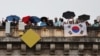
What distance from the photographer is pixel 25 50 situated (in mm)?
45531

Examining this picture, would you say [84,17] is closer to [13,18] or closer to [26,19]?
[26,19]

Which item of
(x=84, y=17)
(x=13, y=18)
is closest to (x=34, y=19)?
(x=13, y=18)

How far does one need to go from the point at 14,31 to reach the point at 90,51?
5.26 metres

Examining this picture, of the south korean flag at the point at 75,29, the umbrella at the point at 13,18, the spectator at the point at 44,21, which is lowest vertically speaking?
the south korean flag at the point at 75,29

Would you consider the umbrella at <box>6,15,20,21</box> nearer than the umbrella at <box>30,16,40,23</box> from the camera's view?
No

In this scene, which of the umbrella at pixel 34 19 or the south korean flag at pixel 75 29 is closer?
the umbrella at pixel 34 19

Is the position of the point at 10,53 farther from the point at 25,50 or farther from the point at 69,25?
the point at 69,25

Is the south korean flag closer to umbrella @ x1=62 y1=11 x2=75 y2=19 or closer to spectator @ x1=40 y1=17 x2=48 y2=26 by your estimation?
umbrella @ x1=62 y1=11 x2=75 y2=19

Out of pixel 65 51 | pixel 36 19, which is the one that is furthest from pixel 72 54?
pixel 36 19

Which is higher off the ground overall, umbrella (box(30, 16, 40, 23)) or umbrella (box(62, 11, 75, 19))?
umbrella (box(62, 11, 75, 19))

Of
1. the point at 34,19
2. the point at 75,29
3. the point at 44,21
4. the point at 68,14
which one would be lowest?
the point at 75,29

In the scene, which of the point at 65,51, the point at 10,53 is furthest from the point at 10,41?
the point at 65,51

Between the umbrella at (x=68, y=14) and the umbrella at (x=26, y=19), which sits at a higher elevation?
the umbrella at (x=68, y=14)

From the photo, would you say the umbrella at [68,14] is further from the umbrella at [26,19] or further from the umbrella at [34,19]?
the umbrella at [26,19]
